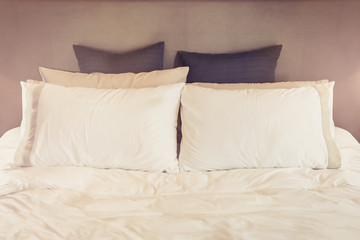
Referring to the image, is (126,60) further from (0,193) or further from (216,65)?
(0,193)

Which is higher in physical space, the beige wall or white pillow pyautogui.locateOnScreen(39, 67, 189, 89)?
the beige wall

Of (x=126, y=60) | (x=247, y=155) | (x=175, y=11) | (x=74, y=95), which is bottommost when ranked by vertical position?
(x=247, y=155)

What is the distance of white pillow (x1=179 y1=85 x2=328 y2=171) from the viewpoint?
54.9 inches

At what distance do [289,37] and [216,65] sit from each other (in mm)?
493

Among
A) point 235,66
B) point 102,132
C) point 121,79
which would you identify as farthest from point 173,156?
point 235,66

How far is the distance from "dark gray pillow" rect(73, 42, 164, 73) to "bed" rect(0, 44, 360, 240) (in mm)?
169

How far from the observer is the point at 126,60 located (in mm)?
1876

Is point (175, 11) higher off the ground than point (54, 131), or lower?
higher

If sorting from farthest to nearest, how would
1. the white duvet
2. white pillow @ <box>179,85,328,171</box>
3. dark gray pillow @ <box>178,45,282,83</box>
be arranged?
dark gray pillow @ <box>178,45,282,83</box>
white pillow @ <box>179,85,328,171</box>
the white duvet

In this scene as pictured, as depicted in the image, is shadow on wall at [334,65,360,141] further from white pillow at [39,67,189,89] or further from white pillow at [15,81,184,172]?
white pillow at [15,81,184,172]

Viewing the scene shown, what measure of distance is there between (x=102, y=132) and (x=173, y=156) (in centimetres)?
34

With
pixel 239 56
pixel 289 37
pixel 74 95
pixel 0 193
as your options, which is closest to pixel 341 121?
pixel 289 37

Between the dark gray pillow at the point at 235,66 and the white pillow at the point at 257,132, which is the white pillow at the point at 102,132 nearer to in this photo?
the white pillow at the point at 257,132

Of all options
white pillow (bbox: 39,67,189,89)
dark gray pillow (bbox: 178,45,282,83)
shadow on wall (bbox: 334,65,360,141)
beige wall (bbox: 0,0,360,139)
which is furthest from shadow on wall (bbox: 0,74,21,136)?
shadow on wall (bbox: 334,65,360,141)
